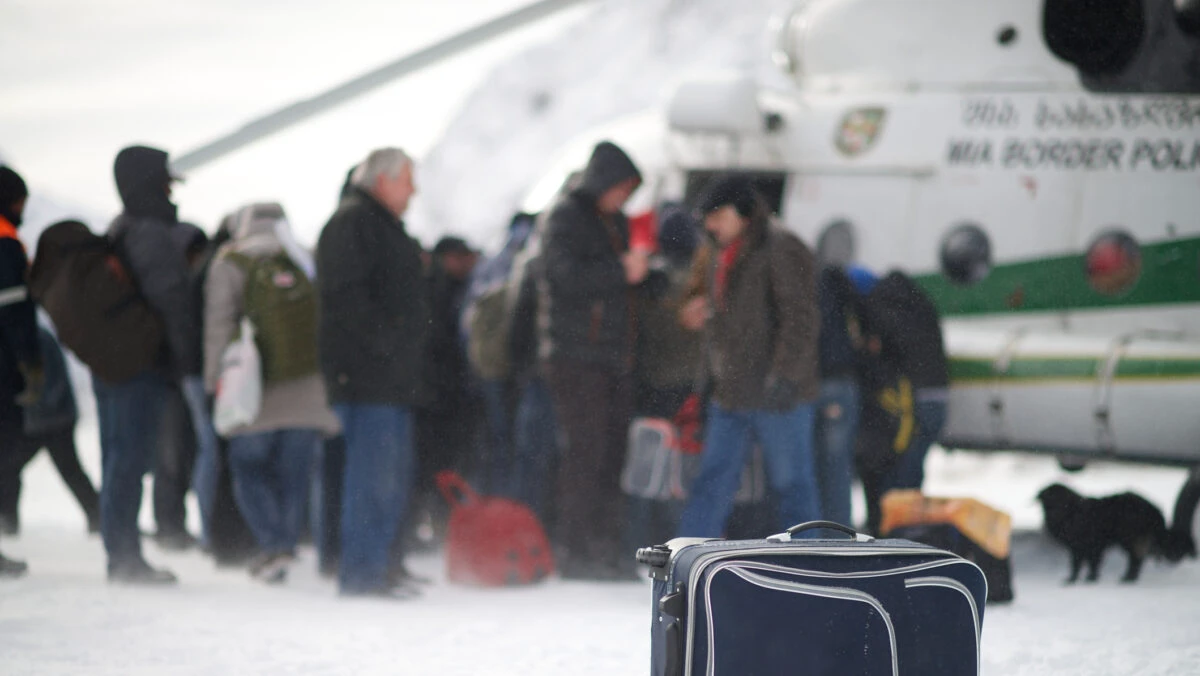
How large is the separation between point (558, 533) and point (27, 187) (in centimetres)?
264

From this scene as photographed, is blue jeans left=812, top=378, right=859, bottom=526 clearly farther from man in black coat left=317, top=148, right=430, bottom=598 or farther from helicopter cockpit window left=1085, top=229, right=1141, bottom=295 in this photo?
man in black coat left=317, top=148, right=430, bottom=598

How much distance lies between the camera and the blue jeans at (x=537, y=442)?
6.39 meters

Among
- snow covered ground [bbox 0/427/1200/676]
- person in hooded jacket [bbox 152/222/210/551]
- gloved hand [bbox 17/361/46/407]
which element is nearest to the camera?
snow covered ground [bbox 0/427/1200/676]

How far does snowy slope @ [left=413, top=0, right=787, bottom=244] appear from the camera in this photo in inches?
2029

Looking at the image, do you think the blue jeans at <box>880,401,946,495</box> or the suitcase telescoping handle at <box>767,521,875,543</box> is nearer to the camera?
the suitcase telescoping handle at <box>767,521,875,543</box>

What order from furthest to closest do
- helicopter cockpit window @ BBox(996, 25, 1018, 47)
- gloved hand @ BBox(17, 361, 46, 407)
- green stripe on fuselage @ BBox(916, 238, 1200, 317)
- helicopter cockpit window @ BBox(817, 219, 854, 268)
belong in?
helicopter cockpit window @ BBox(817, 219, 854, 268) < helicopter cockpit window @ BBox(996, 25, 1018, 47) < green stripe on fuselage @ BBox(916, 238, 1200, 317) < gloved hand @ BBox(17, 361, 46, 407)

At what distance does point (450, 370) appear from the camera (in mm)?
7168

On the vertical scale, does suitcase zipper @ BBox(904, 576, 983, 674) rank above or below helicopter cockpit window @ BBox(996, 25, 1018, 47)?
below

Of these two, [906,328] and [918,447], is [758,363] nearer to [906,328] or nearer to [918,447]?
[906,328]

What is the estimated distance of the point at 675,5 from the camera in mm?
63750

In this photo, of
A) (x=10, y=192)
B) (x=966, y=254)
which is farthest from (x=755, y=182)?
(x=10, y=192)

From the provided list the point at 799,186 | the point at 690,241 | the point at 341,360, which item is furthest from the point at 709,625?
the point at 799,186

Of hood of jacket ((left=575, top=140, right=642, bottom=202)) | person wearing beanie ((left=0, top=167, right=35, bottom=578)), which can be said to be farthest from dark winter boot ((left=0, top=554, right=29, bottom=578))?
hood of jacket ((left=575, top=140, right=642, bottom=202))

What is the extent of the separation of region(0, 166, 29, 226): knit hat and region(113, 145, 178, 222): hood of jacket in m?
0.40
